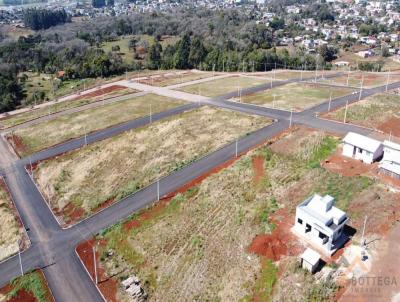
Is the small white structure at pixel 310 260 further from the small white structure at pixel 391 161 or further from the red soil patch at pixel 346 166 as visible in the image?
the small white structure at pixel 391 161

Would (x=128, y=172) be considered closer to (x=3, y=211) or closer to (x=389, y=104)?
(x=3, y=211)

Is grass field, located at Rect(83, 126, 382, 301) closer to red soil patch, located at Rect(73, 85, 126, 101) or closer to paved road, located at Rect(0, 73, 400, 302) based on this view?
paved road, located at Rect(0, 73, 400, 302)

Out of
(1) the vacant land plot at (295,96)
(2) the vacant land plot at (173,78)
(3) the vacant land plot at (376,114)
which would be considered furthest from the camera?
(2) the vacant land plot at (173,78)

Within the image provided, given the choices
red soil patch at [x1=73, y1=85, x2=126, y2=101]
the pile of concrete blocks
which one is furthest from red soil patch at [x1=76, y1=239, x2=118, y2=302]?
red soil patch at [x1=73, y1=85, x2=126, y2=101]

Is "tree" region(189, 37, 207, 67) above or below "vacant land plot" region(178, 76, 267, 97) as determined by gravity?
above

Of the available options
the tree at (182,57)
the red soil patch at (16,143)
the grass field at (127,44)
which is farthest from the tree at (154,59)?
the red soil patch at (16,143)

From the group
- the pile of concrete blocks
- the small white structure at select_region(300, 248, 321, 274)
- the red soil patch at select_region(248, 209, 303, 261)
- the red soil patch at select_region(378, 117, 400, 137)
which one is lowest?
the pile of concrete blocks

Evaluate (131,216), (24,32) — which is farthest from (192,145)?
(24,32)
